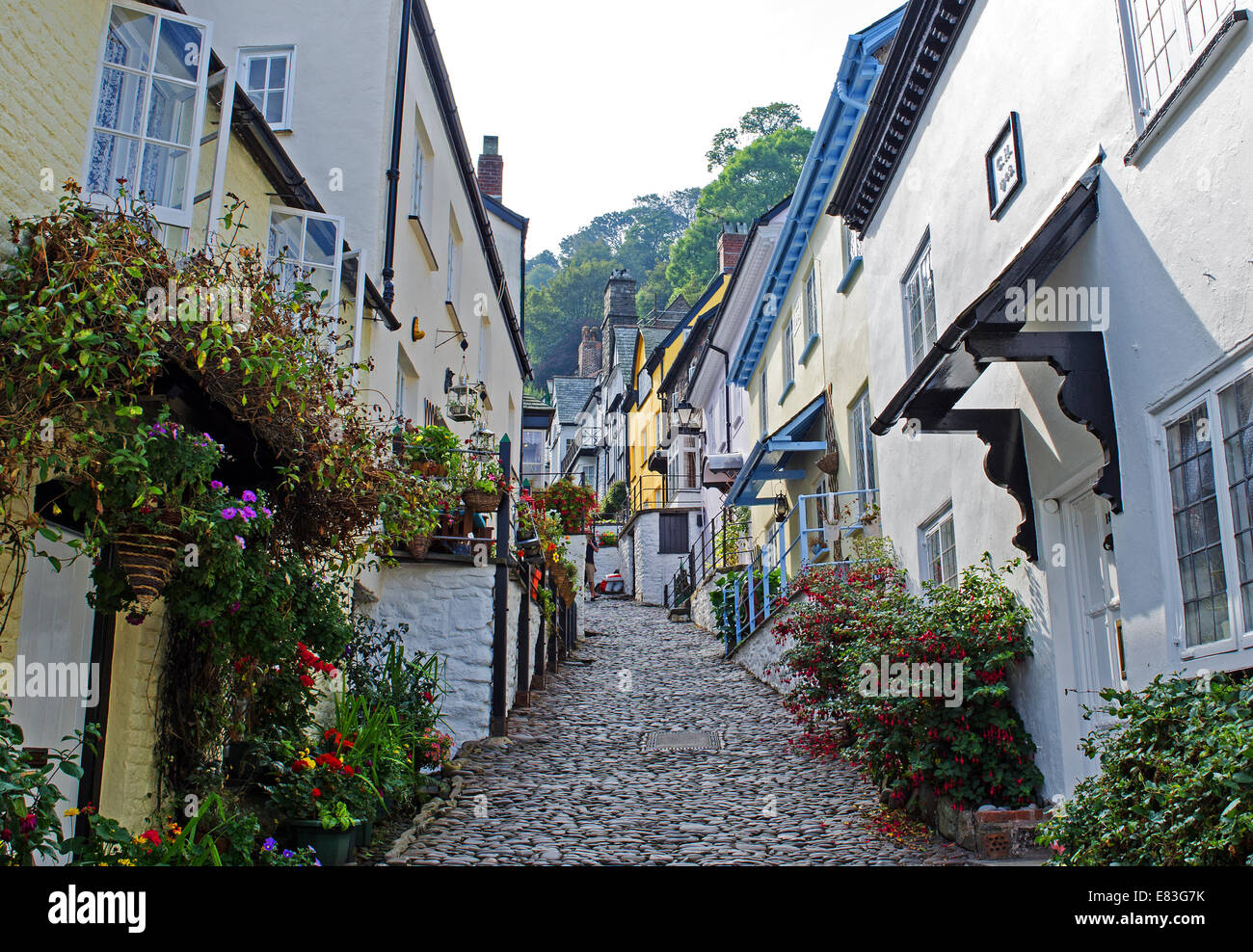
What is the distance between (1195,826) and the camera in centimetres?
409

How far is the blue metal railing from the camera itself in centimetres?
1434

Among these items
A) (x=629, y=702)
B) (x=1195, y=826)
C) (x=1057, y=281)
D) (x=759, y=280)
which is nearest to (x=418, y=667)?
(x=629, y=702)

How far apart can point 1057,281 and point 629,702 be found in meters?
9.27

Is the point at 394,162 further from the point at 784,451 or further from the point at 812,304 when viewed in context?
the point at 784,451

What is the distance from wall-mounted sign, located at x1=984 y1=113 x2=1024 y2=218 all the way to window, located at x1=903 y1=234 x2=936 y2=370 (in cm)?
154

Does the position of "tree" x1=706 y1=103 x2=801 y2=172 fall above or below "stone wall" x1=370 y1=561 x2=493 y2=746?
above

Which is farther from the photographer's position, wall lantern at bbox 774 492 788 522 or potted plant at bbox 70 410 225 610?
wall lantern at bbox 774 492 788 522

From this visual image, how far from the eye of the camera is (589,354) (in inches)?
2347

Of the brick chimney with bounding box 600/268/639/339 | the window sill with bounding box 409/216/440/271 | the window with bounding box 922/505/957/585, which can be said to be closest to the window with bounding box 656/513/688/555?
the brick chimney with bounding box 600/268/639/339

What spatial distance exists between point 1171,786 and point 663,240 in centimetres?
6711

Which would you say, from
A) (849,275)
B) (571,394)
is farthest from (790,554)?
(571,394)

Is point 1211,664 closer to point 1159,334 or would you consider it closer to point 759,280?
point 1159,334

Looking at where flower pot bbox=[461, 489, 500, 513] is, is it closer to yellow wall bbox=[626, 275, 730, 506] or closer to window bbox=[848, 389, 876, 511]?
window bbox=[848, 389, 876, 511]
